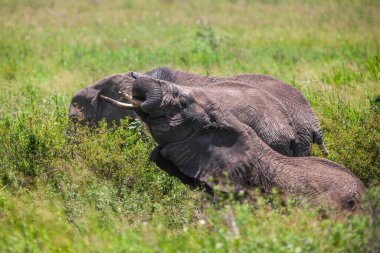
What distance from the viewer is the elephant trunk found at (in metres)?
7.56

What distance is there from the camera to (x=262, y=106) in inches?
354

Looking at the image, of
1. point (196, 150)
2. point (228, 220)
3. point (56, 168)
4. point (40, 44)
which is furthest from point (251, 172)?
point (40, 44)

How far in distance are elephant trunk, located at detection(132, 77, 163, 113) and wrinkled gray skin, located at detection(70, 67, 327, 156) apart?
1.16 m

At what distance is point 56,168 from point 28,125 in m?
0.99

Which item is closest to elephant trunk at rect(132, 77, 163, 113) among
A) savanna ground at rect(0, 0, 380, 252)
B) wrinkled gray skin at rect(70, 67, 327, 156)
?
savanna ground at rect(0, 0, 380, 252)

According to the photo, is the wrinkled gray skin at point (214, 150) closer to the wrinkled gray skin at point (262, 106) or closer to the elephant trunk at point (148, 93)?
the elephant trunk at point (148, 93)

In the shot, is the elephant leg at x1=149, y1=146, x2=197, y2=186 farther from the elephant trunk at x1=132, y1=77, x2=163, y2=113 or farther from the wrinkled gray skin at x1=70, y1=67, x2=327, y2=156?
the wrinkled gray skin at x1=70, y1=67, x2=327, y2=156

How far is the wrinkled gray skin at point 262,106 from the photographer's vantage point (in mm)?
8891

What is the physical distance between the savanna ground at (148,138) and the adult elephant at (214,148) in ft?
0.84

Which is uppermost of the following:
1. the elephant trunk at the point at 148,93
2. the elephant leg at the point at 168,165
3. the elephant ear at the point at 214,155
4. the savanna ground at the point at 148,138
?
the elephant trunk at the point at 148,93

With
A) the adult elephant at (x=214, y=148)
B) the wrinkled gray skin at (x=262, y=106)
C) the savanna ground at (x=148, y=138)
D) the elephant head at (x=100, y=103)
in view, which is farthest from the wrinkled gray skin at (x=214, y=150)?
the elephant head at (x=100, y=103)

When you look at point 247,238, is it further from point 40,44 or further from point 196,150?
point 40,44

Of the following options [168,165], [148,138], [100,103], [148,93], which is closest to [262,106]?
[168,165]

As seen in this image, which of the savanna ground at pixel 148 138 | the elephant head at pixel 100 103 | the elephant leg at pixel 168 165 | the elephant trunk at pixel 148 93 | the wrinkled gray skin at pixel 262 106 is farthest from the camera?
the elephant head at pixel 100 103
